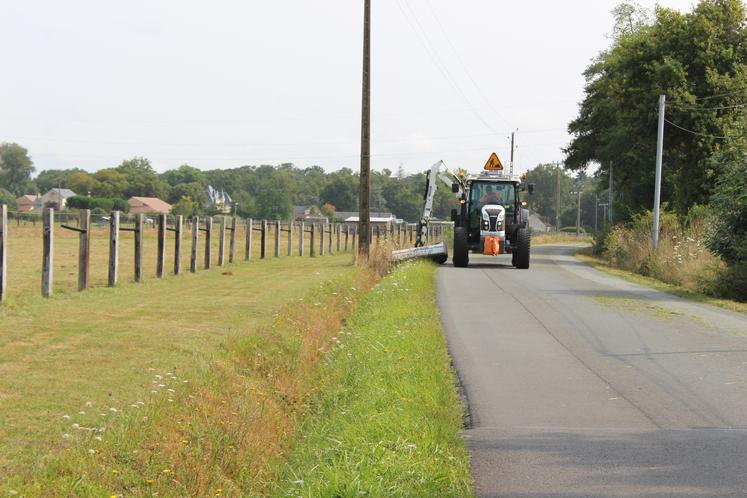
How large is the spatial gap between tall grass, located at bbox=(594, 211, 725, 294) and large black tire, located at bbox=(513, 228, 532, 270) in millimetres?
4221

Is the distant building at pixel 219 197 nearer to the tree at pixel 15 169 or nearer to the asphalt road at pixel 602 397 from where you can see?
the tree at pixel 15 169

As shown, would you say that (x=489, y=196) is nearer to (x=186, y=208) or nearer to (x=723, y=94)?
(x=723, y=94)

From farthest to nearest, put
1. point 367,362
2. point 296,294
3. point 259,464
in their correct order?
point 296,294
point 367,362
point 259,464

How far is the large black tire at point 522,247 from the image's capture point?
104 feet

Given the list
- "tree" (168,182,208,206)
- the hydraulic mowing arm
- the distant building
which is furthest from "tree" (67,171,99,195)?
the hydraulic mowing arm

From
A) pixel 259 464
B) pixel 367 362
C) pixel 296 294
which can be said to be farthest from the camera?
pixel 296 294

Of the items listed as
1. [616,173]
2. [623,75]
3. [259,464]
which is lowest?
[259,464]

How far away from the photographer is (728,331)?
14.8m

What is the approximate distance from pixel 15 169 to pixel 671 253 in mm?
119699

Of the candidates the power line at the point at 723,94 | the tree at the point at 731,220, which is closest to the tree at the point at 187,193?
the power line at the point at 723,94

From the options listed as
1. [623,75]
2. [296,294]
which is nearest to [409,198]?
[623,75]

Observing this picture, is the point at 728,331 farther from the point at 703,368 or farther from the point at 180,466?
the point at 180,466

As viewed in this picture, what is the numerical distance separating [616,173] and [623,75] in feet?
54.6

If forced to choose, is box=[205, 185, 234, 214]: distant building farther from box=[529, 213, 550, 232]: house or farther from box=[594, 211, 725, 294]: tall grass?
box=[594, 211, 725, 294]: tall grass
